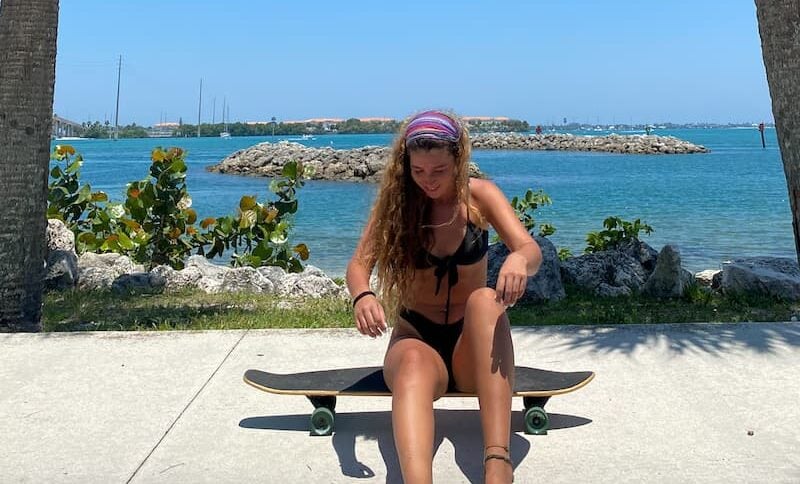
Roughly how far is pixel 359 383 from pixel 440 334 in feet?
1.56

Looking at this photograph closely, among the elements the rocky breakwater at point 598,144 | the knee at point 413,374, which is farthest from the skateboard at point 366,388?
the rocky breakwater at point 598,144

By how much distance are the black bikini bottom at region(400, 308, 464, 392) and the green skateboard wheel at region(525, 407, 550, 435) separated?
0.46 meters

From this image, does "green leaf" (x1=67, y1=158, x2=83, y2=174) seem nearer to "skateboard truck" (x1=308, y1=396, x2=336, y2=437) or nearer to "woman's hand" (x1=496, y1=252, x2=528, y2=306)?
"skateboard truck" (x1=308, y1=396, x2=336, y2=437)

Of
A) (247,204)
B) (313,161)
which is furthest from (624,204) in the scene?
(313,161)

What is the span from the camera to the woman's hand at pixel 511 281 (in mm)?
2838

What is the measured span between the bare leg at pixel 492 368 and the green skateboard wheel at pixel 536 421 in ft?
1.95

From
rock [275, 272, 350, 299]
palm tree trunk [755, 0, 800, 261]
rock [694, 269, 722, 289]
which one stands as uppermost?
palm tree trunk [755, 0, 800, 261]

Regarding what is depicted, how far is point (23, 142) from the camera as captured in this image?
18.8ft

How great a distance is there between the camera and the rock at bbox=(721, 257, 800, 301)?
7172 millimetres

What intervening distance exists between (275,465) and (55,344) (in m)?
2.46

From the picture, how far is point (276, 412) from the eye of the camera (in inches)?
155

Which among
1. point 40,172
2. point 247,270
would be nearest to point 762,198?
point 247,270

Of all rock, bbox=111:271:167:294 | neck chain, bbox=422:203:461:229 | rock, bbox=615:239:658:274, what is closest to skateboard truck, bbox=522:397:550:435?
neck chain, bbox=422:203:461:229

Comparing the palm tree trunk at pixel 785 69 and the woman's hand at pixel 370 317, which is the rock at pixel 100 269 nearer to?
the woman's hand at pixel 370 317
